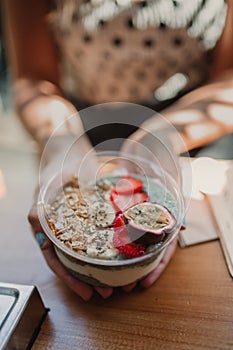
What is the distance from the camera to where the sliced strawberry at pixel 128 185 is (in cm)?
58

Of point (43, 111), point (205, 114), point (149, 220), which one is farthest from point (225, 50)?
point (149, 220)

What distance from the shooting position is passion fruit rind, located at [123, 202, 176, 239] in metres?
0.50

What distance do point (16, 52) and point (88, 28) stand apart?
0.57 ft

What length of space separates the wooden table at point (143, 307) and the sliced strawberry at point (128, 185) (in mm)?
115

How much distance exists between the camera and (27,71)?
0.91 m

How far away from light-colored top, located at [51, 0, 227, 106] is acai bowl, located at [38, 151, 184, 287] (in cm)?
31

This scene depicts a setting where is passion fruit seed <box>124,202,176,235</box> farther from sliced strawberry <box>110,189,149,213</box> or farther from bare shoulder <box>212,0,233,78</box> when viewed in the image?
bare shoulder <box>212,0,233,78</box>

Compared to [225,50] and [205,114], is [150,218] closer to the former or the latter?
[205,114]

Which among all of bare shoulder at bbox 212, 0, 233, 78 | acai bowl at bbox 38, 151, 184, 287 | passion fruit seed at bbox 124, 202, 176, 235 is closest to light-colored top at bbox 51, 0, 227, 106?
bare shoulder at bbox 212, 0, 233, 78

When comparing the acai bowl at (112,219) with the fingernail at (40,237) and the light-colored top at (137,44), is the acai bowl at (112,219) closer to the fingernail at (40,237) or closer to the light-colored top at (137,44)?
the fingernail at (40,237)

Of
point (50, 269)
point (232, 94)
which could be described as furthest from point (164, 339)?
point (232, 94)

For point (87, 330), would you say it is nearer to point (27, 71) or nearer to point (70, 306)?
point (70, 306)

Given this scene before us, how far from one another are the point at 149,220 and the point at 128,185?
88mm

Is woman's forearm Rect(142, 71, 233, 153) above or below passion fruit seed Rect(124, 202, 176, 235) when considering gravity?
below
